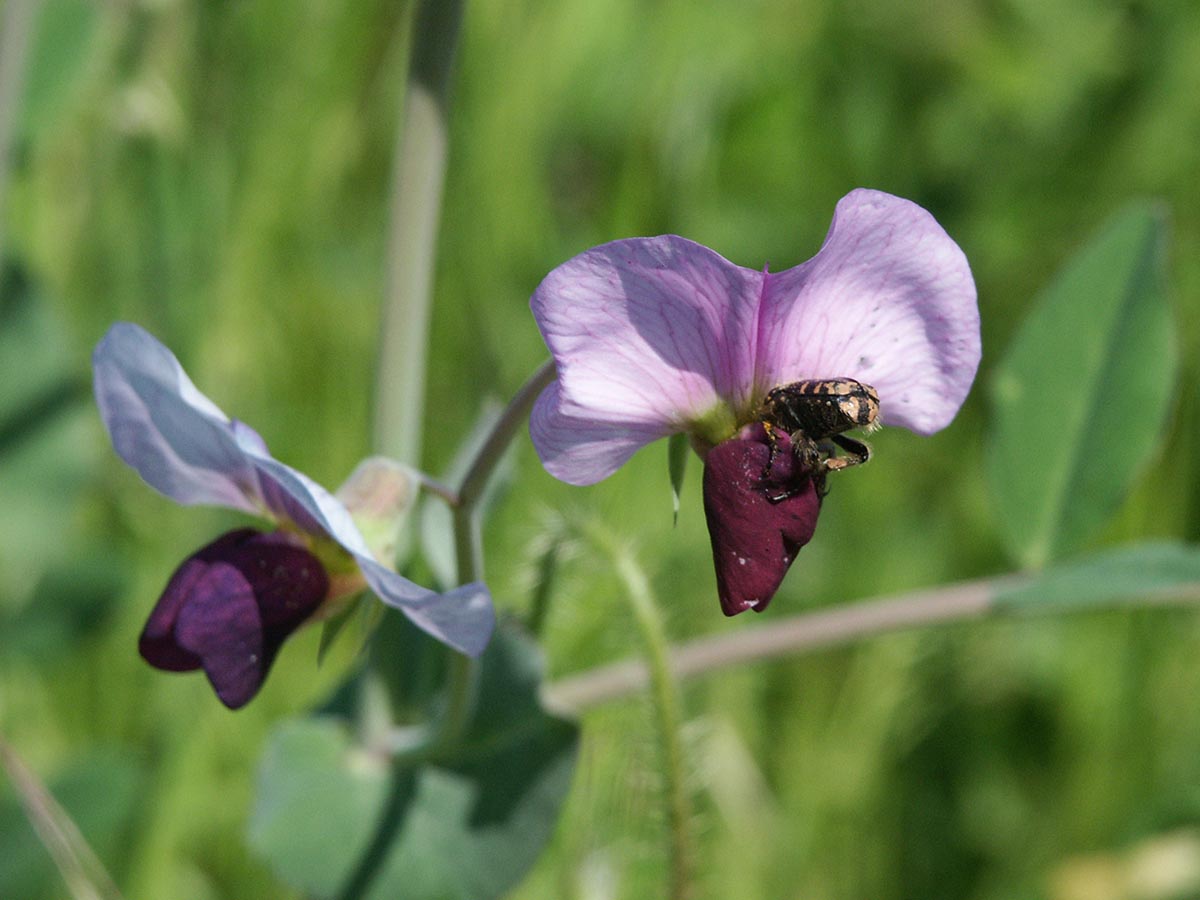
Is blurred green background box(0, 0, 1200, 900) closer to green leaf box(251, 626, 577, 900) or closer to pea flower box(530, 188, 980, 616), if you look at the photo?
green leaf box(251, 626, 577, 900)

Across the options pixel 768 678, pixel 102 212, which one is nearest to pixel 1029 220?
pixel 768 678

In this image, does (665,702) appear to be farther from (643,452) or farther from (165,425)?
(643,452)

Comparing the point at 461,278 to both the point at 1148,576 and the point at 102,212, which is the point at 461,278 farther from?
the point at 1148,576

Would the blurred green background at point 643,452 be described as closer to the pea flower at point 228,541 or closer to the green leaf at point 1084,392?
the green leaf at point 1084,392

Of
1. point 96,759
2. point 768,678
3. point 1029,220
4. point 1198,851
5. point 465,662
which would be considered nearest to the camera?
point 465,662

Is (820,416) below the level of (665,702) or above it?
Result: above

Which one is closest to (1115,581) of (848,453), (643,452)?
(848,453)
